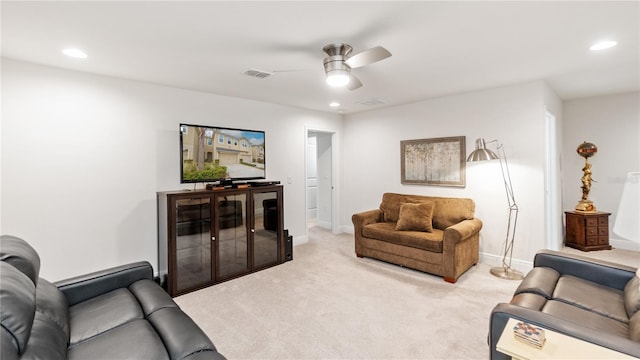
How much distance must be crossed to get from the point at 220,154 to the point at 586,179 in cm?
570

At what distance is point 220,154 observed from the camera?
156 inches

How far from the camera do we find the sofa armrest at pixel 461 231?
3311mm

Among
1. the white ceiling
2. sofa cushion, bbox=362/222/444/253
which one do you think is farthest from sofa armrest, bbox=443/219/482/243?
the white ceiling

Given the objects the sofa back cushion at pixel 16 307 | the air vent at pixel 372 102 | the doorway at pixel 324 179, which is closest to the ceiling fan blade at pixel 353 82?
the air vent at pixel 372 102

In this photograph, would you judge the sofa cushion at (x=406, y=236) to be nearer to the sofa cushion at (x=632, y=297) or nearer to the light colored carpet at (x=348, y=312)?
the light colored carpet at (x=348, y=312)

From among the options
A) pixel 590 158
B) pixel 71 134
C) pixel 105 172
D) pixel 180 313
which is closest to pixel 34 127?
pixel 71 134

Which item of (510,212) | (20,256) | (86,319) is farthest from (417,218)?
(20,256)

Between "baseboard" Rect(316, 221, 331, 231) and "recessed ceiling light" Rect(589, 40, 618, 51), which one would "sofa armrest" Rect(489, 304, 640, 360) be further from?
"baseboard" Rect(316, 221, 331, 231)

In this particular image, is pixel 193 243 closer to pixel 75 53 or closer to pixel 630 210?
pixel 75 53

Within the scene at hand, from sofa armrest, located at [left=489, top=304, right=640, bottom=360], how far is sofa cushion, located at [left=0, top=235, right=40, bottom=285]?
8.87ft

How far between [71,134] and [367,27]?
313 cm

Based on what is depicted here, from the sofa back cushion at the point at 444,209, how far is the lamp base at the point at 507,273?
722 millimetres

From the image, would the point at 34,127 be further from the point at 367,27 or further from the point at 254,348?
the point at 367,27

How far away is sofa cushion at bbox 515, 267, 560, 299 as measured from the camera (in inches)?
82.5
